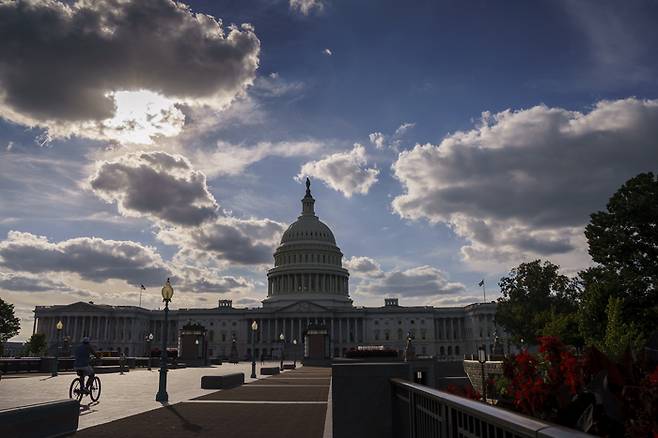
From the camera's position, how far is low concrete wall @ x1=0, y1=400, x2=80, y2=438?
34.6 ft

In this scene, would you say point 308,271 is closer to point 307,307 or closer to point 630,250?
point 307,307

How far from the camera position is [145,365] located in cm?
6994

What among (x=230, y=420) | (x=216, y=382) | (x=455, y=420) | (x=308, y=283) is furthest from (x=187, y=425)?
(x=308, y=283)

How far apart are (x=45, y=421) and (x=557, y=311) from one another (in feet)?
247

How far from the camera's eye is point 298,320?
154 metres

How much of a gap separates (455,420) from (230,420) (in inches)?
467

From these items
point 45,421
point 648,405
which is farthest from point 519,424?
point 45,421

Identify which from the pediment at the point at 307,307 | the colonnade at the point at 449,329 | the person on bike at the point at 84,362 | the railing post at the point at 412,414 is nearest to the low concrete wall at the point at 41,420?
the person on bike at the point at 84,362

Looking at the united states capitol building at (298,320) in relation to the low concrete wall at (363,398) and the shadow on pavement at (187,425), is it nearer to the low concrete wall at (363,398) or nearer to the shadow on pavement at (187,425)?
the shadow on pavement at (187,425)

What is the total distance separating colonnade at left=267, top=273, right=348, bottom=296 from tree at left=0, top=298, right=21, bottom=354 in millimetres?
80412

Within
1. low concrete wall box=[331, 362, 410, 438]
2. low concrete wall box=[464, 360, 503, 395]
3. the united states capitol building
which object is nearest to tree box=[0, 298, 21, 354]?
the united states capitol building

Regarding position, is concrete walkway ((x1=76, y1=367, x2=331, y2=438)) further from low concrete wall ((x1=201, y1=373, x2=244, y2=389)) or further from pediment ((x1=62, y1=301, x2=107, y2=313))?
pediment ((x1=62, y1=301, x2=107, y2=313))

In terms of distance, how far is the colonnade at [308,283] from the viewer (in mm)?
163750

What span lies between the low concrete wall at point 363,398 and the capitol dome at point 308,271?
150959 mm
